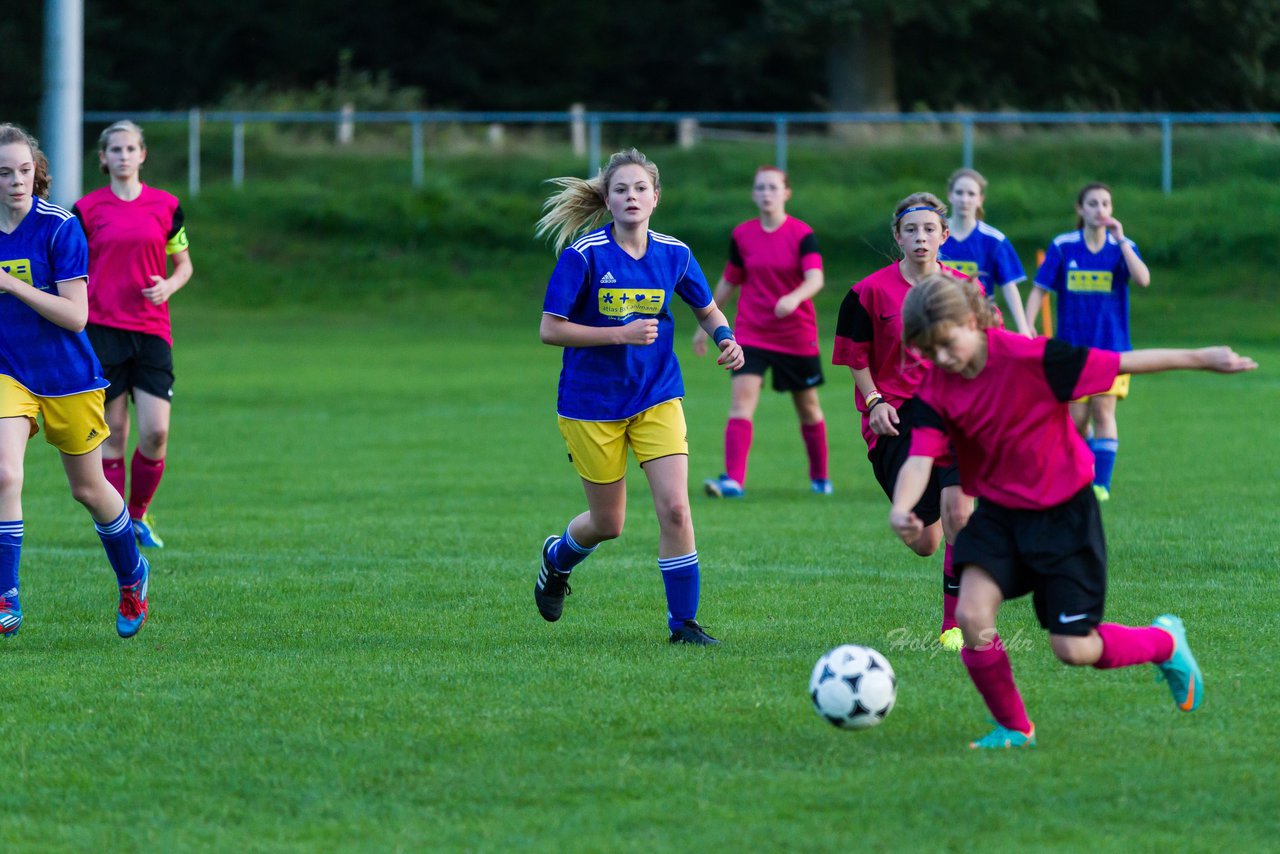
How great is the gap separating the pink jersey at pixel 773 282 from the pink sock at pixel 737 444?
56 cm

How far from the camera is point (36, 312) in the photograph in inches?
263

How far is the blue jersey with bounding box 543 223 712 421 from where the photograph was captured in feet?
21.7

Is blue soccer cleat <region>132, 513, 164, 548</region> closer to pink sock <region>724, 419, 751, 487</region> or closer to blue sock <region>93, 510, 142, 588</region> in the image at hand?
blue sock <region>93, 510, 142, 588</region>

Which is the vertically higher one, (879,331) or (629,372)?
(879,331)

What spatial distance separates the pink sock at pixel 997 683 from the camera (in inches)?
195

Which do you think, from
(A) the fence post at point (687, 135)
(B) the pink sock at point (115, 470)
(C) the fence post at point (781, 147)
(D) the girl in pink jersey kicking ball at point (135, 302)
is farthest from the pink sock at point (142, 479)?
(A) the fence post at point (687, 135)

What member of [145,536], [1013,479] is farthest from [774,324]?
[1013,479]

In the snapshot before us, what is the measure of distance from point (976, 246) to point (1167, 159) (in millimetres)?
20278

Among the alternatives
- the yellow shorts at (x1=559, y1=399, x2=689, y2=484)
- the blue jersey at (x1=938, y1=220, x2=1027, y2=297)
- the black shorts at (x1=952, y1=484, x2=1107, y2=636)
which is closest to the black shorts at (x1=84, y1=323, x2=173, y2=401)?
the yellow shorts at (x1=559, y1=399, x2=689, y2=484)

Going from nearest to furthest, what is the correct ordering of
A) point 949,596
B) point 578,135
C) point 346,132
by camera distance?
point 949,596 < point 578,135 < point 346,132

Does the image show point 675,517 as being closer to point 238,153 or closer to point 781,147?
point 781,147

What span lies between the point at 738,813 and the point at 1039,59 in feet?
129

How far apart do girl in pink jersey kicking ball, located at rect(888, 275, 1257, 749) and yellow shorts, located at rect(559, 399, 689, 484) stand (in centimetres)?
173

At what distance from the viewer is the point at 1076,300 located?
11445 mm
